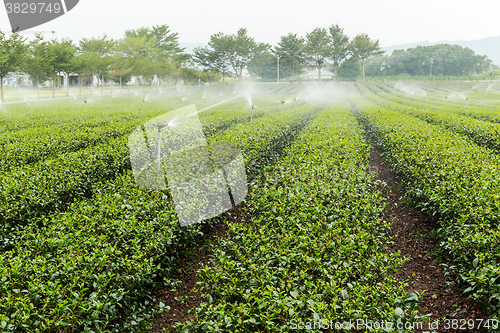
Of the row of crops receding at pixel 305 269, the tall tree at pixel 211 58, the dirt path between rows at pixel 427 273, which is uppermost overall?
the tall tree at pixel 211 58

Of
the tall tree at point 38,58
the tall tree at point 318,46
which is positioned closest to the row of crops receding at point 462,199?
the tall tree at point 38,58

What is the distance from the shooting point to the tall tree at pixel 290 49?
2943 inches

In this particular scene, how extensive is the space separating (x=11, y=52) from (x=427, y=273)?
34.2 meters

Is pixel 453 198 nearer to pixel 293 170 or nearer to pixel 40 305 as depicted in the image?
pixel 293 170

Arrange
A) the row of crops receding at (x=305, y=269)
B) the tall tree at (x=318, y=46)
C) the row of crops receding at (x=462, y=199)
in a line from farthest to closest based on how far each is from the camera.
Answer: the tall tree at (x=318, y=46) → the row of crops receding at (x=462, y=199) → the row of crops receding at (x=305, y=269)

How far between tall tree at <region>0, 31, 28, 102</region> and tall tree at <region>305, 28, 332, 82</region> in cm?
5926

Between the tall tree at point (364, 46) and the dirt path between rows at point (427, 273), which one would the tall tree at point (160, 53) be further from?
the dirt path between rows at point (427, 273)

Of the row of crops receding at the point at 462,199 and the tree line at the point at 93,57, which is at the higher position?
the tree line at the point at 93,57

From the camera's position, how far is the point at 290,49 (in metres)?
75.5

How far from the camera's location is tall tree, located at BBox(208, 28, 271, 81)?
64.1 meters

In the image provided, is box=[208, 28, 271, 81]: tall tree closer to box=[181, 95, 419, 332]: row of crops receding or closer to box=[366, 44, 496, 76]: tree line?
box=[366, 44, 496, 76]: tree line

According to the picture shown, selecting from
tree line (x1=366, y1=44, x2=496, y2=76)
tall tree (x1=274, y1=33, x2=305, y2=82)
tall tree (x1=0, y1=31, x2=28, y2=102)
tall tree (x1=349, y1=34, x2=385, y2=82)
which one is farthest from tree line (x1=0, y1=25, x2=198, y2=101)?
tree line (x1=366, y1=44, x2=496, y2=76)

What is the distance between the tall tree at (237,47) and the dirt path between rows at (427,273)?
6298 centimetres

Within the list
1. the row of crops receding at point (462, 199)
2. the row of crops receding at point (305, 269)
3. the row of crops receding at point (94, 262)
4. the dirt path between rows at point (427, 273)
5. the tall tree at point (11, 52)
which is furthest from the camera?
the tall tree at point (11, 52)
